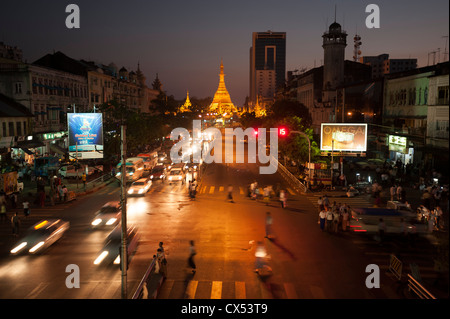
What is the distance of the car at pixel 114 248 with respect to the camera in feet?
55.3

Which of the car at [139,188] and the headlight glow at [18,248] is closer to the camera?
the headlight glow at [18,248]

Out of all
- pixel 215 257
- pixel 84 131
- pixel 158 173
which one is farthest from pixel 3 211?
pixel 158 173

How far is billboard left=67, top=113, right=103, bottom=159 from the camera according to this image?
34469 mm

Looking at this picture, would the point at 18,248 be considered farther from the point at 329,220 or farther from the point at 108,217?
the point at 329,220

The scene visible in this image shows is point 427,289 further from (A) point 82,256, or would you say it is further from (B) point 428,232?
(A) point 82,256

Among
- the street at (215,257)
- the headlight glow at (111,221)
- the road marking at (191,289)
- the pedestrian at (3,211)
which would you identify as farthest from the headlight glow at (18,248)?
the road marking at (191,289)

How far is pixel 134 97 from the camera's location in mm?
93188

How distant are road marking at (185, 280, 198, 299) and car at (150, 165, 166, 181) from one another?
2781 cm

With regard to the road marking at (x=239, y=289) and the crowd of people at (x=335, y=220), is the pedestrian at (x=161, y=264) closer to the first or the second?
the road marking at (x=239, y=289)

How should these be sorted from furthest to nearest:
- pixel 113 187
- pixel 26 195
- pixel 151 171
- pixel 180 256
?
1. pixel 151 171
2. pixel 113 187
3. pixel 26 195
4. pixel 180 256

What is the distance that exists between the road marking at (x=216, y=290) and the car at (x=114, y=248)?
461 cm

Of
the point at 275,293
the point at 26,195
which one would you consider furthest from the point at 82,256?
the point at 26,195

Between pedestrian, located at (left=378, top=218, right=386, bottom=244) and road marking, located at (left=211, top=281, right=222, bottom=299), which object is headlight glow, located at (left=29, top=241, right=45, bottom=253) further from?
pedestrian, located at (left=378, top=218, right=386, bottom=244)

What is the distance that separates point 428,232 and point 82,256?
687 inches
